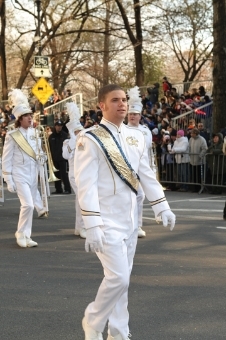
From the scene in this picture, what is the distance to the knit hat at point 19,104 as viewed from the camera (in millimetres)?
9977

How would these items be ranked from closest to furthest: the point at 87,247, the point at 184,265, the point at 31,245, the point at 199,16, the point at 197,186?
the point at 87,247
the point at 184,265
the point at 31,245
the point at 197,186
the point at 199,16

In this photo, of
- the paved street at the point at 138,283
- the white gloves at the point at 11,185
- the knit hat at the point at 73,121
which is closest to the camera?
the paved street at the point at 138,283

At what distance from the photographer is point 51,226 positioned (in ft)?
38.8

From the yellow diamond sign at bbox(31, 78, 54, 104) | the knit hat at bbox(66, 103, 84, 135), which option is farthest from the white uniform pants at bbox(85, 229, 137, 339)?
the yellow diamond sign at bbox(31, 78, 54, 104)

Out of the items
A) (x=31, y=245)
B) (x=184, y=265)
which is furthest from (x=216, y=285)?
(x=31, y=245)

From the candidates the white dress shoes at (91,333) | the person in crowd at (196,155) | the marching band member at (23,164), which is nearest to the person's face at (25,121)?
the marching band member at (23,164)

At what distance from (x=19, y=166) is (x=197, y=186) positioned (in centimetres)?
924

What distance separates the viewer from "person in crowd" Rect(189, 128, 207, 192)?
1814 centimetres

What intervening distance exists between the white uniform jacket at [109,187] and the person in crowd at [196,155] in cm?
1289

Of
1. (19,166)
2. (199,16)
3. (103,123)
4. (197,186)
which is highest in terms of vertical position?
(199,16)

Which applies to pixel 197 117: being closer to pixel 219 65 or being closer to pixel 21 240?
pixel 219 65

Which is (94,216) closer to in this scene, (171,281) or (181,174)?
(171,281)

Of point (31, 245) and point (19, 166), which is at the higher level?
point (19, 166)

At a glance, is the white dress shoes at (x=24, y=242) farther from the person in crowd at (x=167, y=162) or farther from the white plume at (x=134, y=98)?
the person in crowd at (x=167, y=162)
